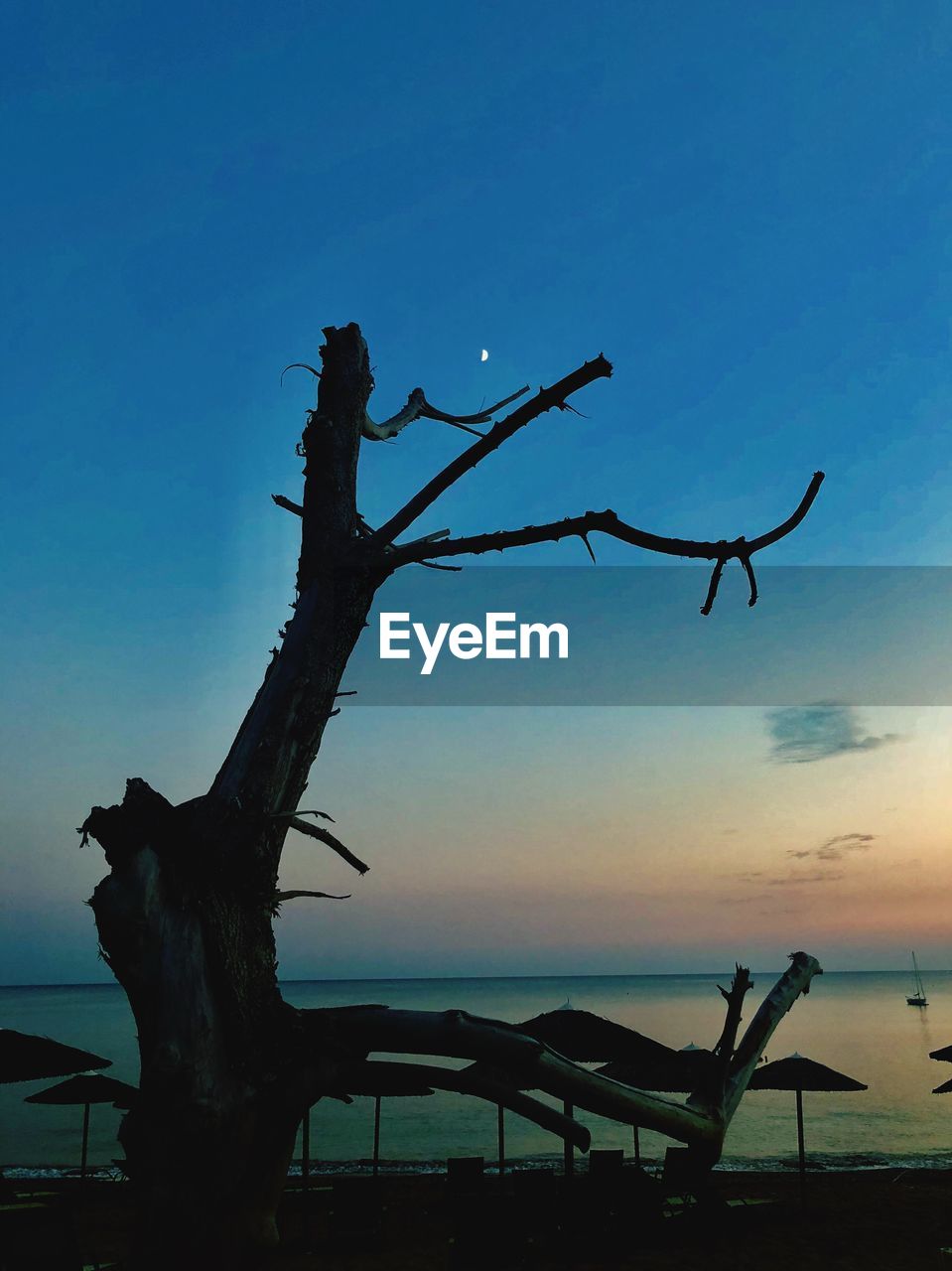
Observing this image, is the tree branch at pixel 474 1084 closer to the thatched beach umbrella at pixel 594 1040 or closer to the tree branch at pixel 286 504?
the tree branch at pixel 286 504

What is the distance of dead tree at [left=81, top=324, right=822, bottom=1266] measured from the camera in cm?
236

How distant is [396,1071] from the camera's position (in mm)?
2436

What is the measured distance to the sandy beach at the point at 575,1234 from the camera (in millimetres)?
11047

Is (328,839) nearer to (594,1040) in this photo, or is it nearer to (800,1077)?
(594,1040)

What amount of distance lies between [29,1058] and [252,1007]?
9.10 meters

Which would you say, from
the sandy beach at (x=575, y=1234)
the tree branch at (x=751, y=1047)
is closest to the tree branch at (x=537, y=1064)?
the tree branch at (x=751, y=1047)

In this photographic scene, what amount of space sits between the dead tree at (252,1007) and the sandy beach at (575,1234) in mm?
9370

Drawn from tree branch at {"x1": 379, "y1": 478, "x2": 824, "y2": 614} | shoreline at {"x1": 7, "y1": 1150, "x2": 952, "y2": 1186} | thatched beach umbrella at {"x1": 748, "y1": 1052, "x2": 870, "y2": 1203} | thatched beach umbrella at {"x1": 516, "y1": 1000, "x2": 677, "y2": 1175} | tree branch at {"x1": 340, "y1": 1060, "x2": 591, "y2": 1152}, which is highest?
tree branch at {"x1": 379, "y1": 478, "x2": 824, "y2": 614}

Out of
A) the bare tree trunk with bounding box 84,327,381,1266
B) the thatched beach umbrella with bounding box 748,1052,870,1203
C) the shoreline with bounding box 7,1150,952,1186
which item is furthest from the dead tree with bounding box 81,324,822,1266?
the shoreline with bounding box 7,1150,952,1186

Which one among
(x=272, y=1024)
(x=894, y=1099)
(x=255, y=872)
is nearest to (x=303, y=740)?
(x=255, y=872)

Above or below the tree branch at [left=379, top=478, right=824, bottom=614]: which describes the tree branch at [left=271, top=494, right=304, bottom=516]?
above

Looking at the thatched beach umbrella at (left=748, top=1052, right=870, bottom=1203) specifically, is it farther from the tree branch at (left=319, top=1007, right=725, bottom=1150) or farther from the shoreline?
the tree branch at (left=319, top=1007, right=725, bottom=1150)

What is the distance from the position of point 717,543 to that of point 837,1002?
169480mm

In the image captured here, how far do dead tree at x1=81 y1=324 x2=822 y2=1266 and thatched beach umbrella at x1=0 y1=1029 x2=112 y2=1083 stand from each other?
8462 mm
